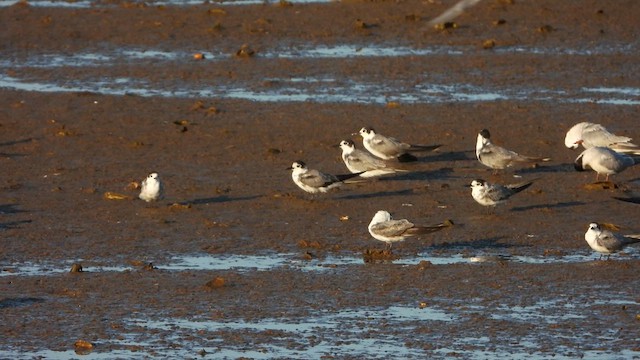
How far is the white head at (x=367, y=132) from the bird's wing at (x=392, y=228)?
3.41 meters

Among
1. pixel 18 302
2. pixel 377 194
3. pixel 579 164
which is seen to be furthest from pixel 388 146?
pixel 18 302

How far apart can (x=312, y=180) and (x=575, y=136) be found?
315 cm

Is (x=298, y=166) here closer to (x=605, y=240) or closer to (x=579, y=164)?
(x=579, y=164)

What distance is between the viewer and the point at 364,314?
389 inches

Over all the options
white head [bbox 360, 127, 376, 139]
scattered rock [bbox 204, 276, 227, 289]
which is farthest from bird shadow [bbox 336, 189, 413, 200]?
scattered rock [bbox 204, 276, 227, 289]

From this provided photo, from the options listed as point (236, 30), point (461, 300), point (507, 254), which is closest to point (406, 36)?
point (236, 30)

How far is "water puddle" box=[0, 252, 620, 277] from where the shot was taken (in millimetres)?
11023

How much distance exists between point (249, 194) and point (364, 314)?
3778mm

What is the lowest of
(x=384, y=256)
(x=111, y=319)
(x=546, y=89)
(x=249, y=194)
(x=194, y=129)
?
(x=111, y=319)

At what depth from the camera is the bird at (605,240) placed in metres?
11.1

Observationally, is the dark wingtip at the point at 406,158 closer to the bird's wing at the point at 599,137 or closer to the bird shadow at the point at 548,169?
the bird shadow at the point at 548,169

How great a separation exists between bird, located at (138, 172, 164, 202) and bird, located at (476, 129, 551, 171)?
314cm

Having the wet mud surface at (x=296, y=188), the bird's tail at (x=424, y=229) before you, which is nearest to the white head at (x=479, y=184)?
the wet mud surface at (x=296, y=188)

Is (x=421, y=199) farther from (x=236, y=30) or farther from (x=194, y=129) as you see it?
(x=236, y=30)
